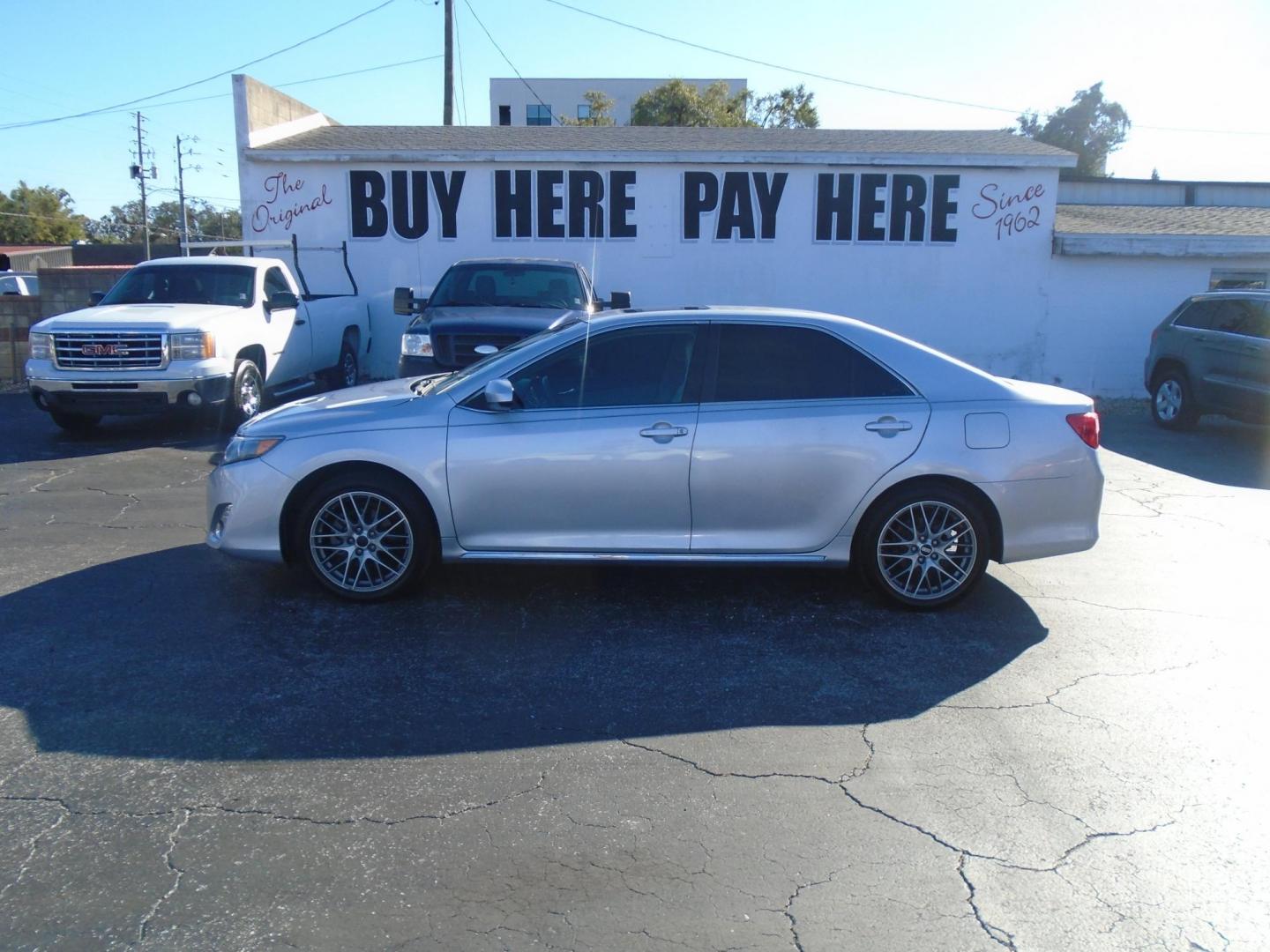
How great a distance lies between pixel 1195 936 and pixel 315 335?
11.7 metres

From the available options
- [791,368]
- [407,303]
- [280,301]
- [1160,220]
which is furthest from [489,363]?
[1160,220]

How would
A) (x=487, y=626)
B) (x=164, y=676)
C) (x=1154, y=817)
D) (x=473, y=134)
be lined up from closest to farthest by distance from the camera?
(x=1154, y=817), (x=164, y=676), (x=487, y=626), (x=473, y=134)

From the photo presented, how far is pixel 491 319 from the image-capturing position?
33.0 feet

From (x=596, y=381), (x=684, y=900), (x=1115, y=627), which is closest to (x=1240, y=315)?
(x=1115, y=627)

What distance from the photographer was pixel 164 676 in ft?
15.8

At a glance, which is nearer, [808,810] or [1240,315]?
[808,810]

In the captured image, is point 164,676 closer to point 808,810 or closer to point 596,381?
point 596,381

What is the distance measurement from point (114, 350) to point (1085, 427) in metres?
8.92

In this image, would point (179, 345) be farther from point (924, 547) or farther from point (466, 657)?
point (924, 547)

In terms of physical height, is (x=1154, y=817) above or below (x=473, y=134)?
below

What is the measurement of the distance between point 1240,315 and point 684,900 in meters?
11.5

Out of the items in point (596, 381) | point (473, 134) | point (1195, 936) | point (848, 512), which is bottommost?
point (1195, 936)

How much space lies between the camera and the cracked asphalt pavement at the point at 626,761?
3.18 meters

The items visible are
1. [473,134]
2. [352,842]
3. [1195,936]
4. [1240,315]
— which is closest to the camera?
[1195,936]
